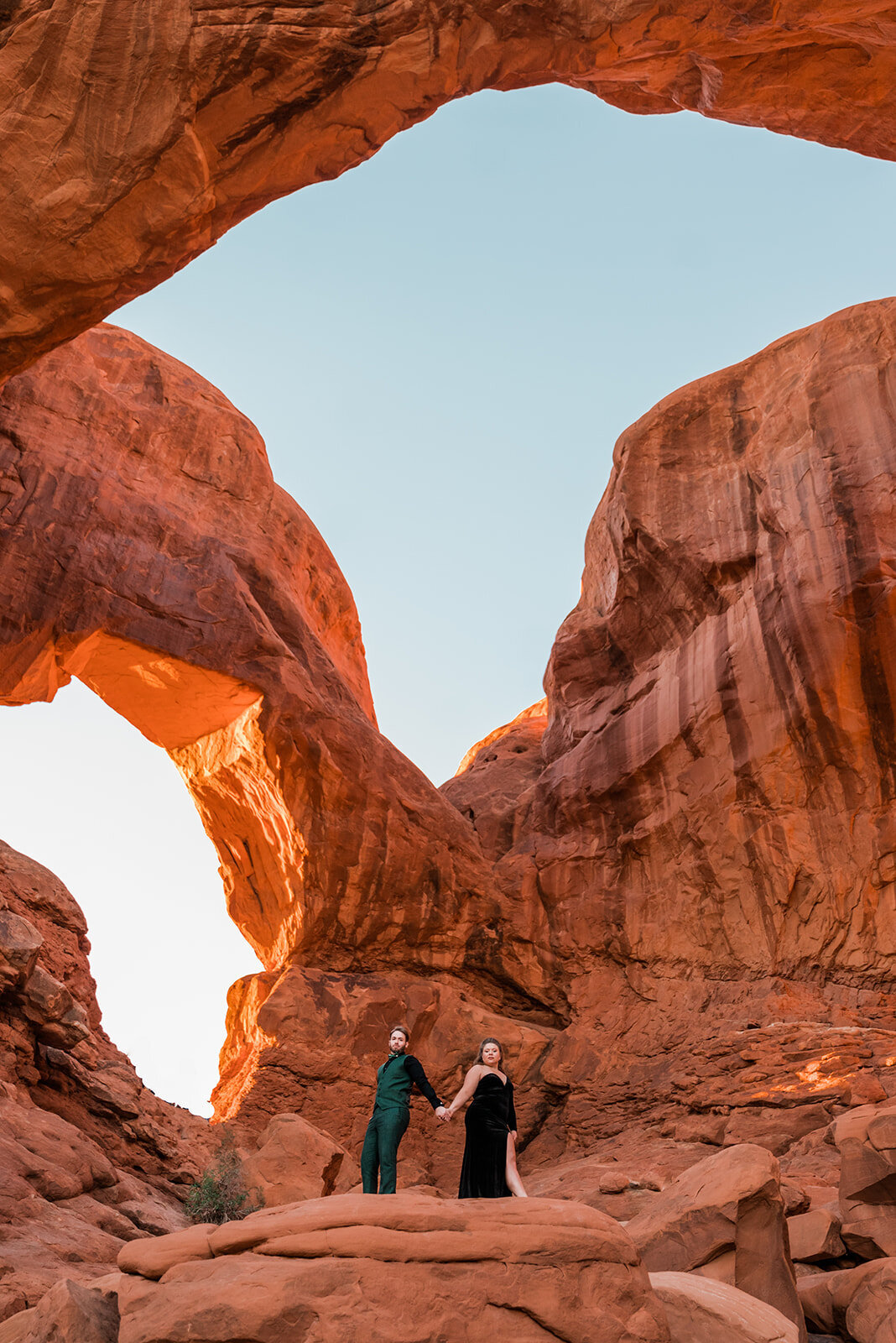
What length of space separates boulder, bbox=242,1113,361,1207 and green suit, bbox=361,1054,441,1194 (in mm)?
4335

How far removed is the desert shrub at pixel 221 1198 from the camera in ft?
37.6

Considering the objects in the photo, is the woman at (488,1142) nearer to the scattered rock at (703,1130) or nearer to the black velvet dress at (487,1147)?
the black velvet dress at (487,1147)

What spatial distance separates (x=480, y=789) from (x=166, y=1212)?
1155 centimetres

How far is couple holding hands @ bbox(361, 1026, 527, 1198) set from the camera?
24.2 feet

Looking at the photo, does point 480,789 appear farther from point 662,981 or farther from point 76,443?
point 76,443

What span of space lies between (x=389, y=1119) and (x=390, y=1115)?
31 millimetres

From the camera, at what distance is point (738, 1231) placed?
292 inches

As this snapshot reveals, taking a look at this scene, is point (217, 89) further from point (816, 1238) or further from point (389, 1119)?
point (816, 1238)

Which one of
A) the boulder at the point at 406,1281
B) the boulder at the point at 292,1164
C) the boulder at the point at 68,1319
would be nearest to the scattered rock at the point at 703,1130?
the boulder at the point at 292,1164

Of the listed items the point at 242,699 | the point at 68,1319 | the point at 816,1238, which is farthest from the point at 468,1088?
the point at 242,699

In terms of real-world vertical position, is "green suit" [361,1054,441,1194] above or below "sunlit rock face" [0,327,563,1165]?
below

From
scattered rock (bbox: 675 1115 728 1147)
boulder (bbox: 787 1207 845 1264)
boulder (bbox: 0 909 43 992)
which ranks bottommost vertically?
boulder (bbox: 787 1207 845 1264)

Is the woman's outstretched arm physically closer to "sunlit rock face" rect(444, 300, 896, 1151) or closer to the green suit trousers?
the green suit trousers

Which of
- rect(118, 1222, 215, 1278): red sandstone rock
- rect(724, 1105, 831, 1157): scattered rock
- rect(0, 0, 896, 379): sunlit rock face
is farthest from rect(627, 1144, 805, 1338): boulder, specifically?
rect(0, 0, 896, 379): sunlit rock face
